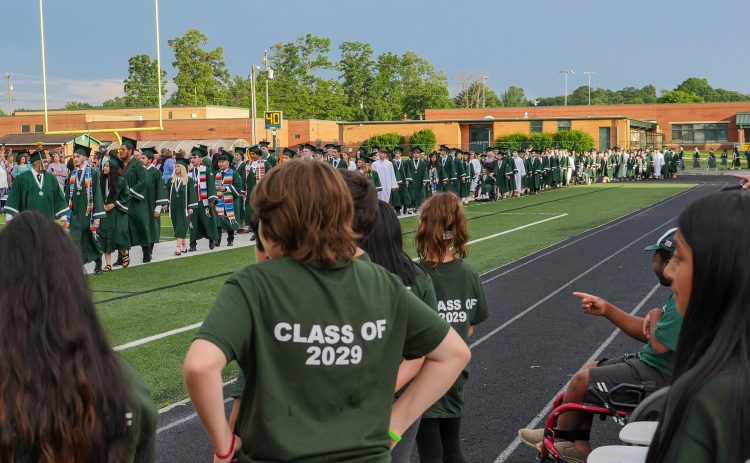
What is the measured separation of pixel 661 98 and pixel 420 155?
10718cm

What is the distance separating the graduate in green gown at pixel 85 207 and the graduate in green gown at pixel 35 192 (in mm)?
364

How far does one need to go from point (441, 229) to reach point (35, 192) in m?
10.7

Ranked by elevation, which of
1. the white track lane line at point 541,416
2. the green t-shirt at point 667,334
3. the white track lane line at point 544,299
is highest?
the green t-shirt at point 667,334

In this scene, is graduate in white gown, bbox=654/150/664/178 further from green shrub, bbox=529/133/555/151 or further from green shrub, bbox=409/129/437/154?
green shrub, bbox=409/129/437/154

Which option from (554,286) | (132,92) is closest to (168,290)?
(554,286)

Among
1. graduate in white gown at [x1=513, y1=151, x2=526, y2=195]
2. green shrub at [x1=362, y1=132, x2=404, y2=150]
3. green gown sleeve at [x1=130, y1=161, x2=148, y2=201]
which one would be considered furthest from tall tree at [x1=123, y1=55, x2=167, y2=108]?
green gown sleeve at [x1=130, y1=161, x2=148, y2=201]

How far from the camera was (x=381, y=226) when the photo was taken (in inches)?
145

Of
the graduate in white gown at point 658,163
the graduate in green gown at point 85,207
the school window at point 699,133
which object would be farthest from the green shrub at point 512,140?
the graduate in green gown at point 85,207

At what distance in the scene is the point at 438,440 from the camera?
443cm

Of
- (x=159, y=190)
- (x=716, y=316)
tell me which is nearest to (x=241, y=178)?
(x=159, y=190)

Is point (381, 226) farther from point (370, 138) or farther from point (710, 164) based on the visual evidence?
point (710, 164)

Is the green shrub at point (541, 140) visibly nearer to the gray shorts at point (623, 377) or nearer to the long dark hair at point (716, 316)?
→ the gray shorts at point (623, 377)

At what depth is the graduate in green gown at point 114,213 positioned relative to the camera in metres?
14.6

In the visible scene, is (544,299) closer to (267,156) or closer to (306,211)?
(306,211)
